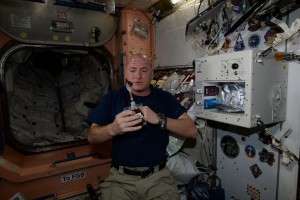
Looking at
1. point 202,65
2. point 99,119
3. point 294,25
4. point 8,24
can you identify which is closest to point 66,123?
point 8,24

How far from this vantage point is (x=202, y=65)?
1.92 meters

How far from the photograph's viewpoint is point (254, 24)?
1.75 metres

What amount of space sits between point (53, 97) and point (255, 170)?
344cm

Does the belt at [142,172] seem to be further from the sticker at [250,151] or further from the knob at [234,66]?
the knob at [234,66]

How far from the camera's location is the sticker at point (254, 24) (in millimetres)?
1717

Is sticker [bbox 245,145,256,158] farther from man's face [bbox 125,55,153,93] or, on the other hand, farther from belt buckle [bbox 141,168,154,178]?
man's face [bbox 125,55,153,93]

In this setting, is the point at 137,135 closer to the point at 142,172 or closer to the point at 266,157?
the point at 142,172

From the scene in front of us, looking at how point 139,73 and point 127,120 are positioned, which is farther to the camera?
point 139,73

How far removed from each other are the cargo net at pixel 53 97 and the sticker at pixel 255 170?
2198 mm

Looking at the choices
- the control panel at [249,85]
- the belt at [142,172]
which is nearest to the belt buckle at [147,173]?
the belt at [142,172]

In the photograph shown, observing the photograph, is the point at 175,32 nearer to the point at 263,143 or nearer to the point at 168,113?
the point at 168,113

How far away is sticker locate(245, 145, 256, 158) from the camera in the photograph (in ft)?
6.17

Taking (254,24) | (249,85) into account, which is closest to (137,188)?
(249,85)

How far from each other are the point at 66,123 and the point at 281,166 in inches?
122
